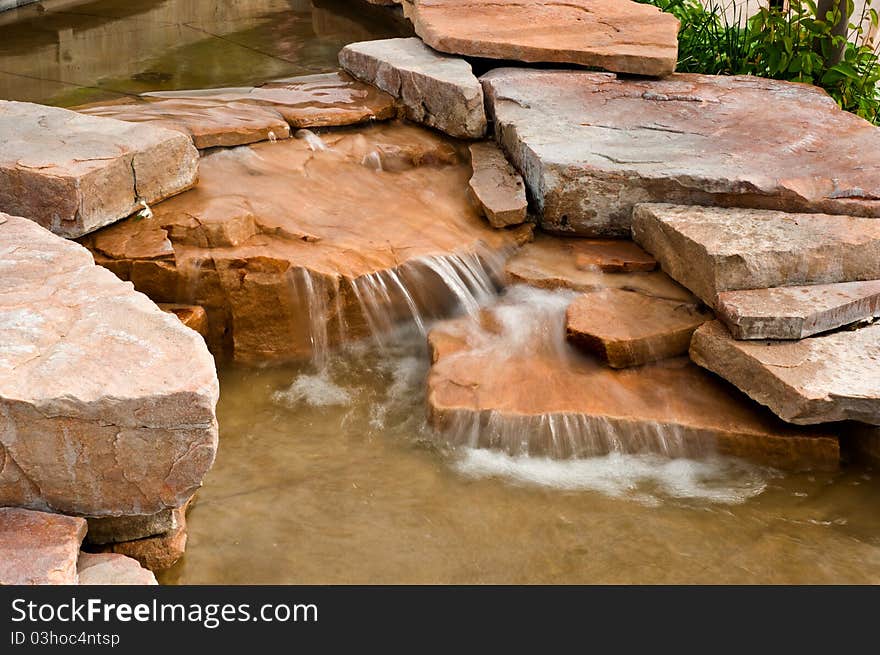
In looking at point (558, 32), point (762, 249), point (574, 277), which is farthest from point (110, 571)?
point (558, 32)

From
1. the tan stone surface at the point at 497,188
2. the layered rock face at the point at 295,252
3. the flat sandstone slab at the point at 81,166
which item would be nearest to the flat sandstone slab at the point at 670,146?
the tan stone surface at the point at 497,188

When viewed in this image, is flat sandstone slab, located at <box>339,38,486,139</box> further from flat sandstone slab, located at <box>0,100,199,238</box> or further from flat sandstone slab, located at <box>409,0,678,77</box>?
flat sandstone slab, located at <box>0,100,199,238</box>

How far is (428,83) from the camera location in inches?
210

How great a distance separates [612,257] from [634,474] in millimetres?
1176

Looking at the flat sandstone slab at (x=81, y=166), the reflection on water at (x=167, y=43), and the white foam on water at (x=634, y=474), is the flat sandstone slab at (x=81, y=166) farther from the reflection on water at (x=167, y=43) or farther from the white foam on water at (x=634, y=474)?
the white foam on water at (x=634, y=474)

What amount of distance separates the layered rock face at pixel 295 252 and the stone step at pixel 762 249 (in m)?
0.77

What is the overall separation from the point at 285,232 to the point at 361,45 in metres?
2.03

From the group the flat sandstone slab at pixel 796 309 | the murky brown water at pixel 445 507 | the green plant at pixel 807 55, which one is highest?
the green plant at pixel 807 55

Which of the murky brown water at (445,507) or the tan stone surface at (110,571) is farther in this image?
the murky brown water at (445,507)

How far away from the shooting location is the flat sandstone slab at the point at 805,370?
365 centimetres

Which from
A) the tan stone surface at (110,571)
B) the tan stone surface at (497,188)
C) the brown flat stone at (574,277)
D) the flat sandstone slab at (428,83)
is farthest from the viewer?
the flat sandstone slab at (428,83)

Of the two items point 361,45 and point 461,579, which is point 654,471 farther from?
point 361,45
